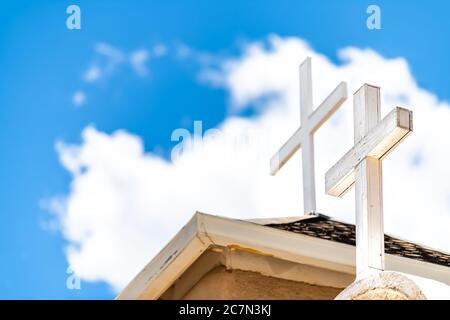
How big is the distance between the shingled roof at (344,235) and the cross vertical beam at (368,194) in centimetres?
82

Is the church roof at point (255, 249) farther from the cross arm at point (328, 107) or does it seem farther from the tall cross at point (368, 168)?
the cross arm at point (328, 107)

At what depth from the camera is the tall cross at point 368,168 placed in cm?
642

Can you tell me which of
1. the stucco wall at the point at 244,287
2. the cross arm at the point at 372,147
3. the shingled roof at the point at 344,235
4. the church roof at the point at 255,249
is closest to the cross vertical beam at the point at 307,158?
the shingled roof at the point at 344,235

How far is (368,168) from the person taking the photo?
261 inches

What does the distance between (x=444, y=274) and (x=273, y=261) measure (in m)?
0.86

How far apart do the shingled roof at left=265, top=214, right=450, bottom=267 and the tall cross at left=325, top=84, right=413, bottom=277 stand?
0.65 meters

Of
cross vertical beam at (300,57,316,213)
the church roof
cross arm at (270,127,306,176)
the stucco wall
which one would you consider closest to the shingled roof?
the church roof

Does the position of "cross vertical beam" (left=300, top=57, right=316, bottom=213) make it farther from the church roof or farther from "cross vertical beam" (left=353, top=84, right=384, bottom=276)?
"cross vertical beam" (left=353, top=84, right=384, bottom=276)

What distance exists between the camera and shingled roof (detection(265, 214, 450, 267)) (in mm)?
7516

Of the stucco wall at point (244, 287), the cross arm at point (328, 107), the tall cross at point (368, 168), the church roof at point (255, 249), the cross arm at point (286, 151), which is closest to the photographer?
the tall cross at point (368, 168)

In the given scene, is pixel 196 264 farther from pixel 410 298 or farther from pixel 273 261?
pixel 410 298

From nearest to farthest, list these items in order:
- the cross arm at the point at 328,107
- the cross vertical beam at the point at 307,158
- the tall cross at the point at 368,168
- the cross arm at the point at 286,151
A: the tall cross at the point at 368,168
the cross arm at the point at 328,107
the cross vertical beam at the point at 307,158
the cross arm at the point at 286,151

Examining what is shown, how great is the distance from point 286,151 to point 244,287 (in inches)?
57.6

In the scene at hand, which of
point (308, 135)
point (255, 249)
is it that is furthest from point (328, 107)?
point (255, 249)
